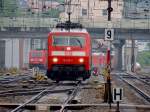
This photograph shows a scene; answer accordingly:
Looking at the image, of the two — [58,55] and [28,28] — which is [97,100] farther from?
[28,28]

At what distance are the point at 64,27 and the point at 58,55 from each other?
1812 millimetres

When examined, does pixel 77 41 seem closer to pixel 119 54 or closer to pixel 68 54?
pixel 68 54

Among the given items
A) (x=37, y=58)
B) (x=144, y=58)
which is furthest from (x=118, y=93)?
(x=144, y=58)

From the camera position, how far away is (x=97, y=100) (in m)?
21.2

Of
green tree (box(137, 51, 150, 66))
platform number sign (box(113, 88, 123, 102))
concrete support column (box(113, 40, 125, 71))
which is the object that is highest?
platform number sign (box(113, 88, 123, 102))

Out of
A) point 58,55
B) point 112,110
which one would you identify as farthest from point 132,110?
point 58,55

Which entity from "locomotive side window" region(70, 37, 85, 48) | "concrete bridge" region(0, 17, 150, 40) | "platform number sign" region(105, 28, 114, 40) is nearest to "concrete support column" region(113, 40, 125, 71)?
"concrete bridge" region(0, 17, 150, 40)

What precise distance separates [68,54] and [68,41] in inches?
29.5

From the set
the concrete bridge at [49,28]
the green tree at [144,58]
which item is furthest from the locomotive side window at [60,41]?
the green tree at [144,58]

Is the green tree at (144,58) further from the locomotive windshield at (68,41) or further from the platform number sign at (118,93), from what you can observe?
the platform number sign at (118,93)

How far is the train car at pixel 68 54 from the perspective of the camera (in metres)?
30.0

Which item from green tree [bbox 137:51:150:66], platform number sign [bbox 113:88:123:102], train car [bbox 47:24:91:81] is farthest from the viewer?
green tree [bbox 137:51:150:66]

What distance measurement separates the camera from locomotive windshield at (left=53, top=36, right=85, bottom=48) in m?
30.2

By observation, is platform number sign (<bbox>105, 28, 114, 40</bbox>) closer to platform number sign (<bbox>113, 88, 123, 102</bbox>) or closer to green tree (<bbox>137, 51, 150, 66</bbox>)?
platform number sign (<bbox>113, 88, 123, 102</bbox>)
